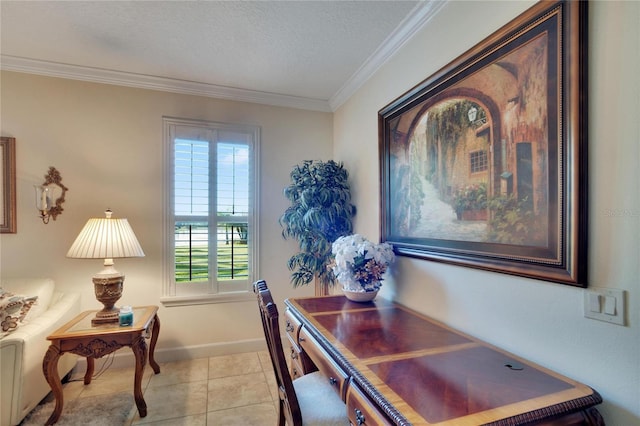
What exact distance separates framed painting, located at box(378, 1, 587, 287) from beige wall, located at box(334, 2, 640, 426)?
1.7 inches

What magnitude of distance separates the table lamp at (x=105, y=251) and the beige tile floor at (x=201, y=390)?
67 centimetres

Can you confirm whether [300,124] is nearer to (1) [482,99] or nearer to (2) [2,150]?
(1) [482,99]

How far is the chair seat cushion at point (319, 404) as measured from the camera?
4.42 feet

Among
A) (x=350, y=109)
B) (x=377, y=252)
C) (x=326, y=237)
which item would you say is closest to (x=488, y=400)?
(x=377, y=252)

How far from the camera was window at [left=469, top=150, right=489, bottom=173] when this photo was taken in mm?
1418

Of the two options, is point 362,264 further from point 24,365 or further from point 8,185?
point 8,185

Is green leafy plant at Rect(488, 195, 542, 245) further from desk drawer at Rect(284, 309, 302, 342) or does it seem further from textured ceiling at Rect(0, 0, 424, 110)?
textured ceiling at Rect(0, 0, 424, 110)

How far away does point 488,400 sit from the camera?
A: 3.01 feet

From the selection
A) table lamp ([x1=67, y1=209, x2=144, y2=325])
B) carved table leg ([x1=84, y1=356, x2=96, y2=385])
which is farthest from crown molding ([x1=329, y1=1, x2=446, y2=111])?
carved table leg ([x1=84, y1=356, x2=96, y2=385])

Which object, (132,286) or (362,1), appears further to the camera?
(132,286)

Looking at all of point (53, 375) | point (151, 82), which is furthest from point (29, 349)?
point (151, 82)

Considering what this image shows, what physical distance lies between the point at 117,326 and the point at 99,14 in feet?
6.68

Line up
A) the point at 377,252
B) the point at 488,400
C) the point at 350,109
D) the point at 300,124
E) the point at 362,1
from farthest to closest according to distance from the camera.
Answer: the point at 300,124, the point at 350,109, the point at 377,252, the point at 362,1, the point at 488,400

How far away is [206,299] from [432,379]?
7.97 ft
